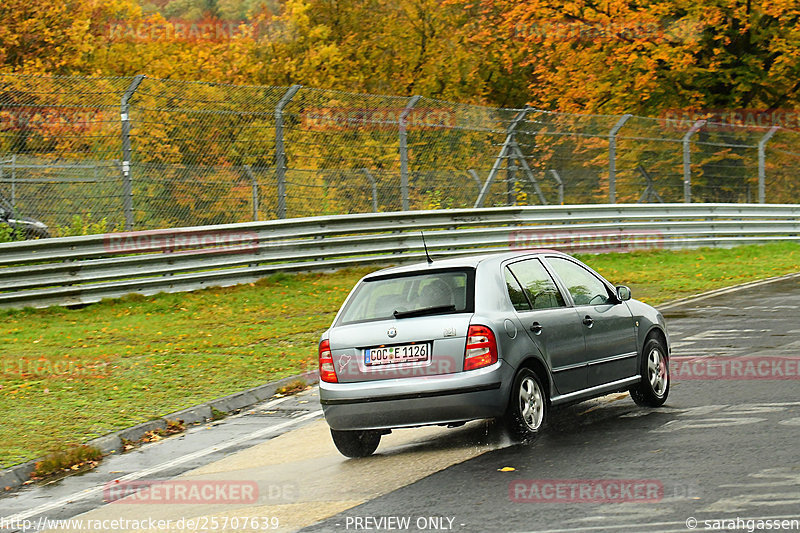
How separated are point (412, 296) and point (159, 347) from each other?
6.11 metres

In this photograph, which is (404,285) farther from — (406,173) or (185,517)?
(406,173)

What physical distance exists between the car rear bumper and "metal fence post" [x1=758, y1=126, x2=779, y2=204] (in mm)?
23406

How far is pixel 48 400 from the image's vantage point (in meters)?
10.7

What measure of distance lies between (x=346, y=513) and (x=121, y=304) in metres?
11.3

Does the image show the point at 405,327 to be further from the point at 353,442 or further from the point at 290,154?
the point at 290,154

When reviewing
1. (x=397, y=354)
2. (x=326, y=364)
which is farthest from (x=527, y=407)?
(x=326, y=364)

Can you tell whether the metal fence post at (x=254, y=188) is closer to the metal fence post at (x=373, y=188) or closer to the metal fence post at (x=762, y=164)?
the metal fence post at (x=373, y=188)

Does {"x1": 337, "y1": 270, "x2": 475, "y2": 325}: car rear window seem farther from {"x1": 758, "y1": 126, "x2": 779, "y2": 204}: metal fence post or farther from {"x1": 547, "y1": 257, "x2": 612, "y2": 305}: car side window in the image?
{"x1": 758, "y1": 126, "x2": 779, "y2": 204}: metal fence post

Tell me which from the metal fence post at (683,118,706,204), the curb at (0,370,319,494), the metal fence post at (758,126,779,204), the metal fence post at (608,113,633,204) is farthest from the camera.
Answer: the metal fence post at (758,126,779,204)

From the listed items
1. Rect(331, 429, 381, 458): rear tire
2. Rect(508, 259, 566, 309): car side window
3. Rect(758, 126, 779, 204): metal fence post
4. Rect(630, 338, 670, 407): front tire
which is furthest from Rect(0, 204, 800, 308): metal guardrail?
Rect(630, 338, 670, 407): front tire

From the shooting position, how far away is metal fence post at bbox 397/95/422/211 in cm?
Answer: 2095

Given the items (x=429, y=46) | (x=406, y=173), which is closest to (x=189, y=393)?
(x=406, y=173)

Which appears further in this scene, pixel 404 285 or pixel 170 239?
pixel 170 239

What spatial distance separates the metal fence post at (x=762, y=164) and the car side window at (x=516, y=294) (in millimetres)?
22561
